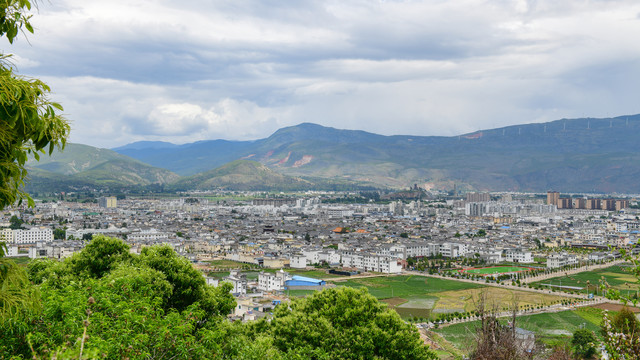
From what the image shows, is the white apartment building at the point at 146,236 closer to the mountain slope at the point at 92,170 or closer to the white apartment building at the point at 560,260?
the white apartment building at the point at 560,260

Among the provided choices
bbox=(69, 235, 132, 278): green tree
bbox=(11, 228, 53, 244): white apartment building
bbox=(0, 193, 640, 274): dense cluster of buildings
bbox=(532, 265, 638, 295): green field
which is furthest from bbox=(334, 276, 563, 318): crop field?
bbox=(11, 228, 53, 244): white apartment building

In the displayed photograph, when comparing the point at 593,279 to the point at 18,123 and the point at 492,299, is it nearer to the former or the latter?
the point at 492,299

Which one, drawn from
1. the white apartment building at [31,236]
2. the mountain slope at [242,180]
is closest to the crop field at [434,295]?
the white apartment building at [31,236]

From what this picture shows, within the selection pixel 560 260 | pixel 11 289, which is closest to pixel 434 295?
pixel 560 260

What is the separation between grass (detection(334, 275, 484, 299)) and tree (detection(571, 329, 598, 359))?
31.2ft

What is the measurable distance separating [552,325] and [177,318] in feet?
→ 60.0

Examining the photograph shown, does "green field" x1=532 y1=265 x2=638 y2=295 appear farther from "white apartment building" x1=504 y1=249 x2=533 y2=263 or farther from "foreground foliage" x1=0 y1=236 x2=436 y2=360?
"foreground foliage" x1=0 y1=236 x2=436 y2=360

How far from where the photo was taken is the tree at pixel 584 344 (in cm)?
1562

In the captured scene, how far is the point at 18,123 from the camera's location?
8.73ft

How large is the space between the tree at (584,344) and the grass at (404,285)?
31.2ft

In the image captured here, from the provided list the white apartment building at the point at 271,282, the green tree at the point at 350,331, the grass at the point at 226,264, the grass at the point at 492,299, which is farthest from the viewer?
the grass at the point at 226,264

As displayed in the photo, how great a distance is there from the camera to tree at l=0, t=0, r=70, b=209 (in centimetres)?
259

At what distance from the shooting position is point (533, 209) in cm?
8112

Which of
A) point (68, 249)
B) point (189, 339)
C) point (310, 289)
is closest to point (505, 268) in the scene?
point (310, 289)
